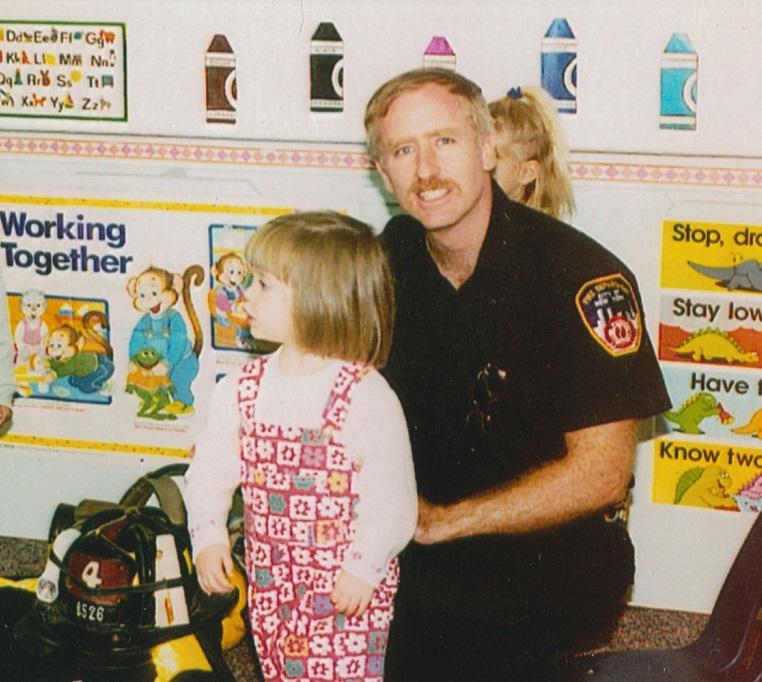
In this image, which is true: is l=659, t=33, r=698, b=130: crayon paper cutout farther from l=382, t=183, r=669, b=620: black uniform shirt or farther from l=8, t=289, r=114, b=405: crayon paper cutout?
l=8, t=289, r=114, b=405: crayon paper cutout

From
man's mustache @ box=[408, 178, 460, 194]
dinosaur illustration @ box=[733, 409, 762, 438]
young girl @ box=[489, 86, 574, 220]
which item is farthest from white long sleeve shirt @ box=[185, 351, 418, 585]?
dinosaur illustration @ box=[733, 409, 762, 438]

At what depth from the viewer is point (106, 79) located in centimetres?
206

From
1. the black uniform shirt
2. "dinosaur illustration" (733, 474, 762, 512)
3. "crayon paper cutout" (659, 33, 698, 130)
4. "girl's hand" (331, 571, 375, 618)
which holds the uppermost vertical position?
"crayon paper cutout" (659, 33, 698, 130)

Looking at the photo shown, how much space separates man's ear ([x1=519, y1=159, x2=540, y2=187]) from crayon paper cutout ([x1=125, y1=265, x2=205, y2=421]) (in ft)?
1.83

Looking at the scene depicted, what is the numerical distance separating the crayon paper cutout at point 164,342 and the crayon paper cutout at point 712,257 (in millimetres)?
743

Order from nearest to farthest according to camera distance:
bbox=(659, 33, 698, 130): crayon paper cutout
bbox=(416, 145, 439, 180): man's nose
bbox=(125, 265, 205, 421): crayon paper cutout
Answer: bbox=(416, 145, 439, 180): man's nose, bbox=(659, 33, 698, 130): crayon paper cutout, bbox=(125, 265, 205, 421): crayon paper cutout

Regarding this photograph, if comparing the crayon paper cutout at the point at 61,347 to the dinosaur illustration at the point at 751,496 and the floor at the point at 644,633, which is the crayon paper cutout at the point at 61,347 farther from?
the dinosaur illustration at the point at 751,496

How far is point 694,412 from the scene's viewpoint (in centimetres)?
202

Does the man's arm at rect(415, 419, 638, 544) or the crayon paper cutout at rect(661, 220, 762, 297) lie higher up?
the crayon paper cutout at rect(661, 220, 762, 297)

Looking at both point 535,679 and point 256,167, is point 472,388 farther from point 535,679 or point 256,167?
point 256,167

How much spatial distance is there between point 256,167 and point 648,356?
2.27 ft

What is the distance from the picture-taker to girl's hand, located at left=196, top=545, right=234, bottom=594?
5.27ft

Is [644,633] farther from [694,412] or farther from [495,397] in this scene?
[495,397]

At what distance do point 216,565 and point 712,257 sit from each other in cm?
87
